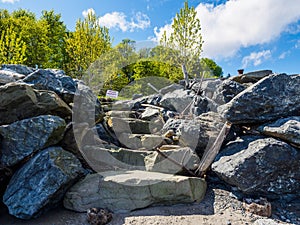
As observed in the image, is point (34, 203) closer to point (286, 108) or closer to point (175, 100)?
point (286, 108)

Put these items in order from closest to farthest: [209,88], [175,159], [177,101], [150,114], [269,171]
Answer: [269,171] < [175,159] < [150,114] < [177,101] < [209,88]

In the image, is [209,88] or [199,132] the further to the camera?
[209,88]

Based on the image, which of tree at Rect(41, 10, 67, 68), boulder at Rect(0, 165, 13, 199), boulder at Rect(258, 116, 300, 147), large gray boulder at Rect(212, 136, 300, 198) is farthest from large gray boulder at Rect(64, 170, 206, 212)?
tree at Rect(41, 10, 67, 68)

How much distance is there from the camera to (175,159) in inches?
144

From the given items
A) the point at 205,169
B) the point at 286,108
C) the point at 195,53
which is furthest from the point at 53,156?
the point at 195,53

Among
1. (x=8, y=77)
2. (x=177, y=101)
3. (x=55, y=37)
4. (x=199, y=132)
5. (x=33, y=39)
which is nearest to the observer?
(x=199, y=132)

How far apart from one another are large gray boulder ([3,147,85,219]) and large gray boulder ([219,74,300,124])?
2.89m

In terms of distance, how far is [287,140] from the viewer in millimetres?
3170

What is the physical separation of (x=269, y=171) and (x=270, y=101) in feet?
3.72

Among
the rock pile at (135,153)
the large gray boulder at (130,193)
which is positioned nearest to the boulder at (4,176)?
the rock pile at (135,153)

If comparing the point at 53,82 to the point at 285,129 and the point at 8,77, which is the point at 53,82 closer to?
the point at 8,77

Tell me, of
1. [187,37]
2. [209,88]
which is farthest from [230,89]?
[187,37]

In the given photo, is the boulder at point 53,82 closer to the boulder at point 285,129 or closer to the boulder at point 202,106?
the boulder at point 202,106

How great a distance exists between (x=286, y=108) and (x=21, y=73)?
5704 mm
